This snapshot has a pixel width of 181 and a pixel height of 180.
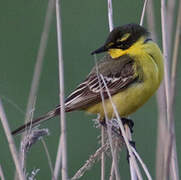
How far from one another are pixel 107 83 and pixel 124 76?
146 mm

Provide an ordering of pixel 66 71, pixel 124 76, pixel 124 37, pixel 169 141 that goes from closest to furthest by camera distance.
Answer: pixel 169 141
pixel 124 76
pixel 124 37
pixel 66 71

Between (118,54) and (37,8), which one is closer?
(118,54)

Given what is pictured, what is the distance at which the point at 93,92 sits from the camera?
4.91m

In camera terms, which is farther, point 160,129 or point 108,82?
point 108,82

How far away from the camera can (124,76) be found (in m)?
4.86

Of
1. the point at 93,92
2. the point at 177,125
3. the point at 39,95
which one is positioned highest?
the point at 93,92

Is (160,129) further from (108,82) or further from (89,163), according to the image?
(108,82)

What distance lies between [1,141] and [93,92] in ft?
6.25

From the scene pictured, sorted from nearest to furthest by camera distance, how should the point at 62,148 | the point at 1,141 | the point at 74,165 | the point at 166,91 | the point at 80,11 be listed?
the point at 62,148
the point at 166,91
the point at 74,165
the point at 1,141
the point at 80,11

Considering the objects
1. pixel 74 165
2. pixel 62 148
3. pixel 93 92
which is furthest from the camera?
pixel 74 165

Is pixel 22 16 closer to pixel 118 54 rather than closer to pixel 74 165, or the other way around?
pixel 74 165

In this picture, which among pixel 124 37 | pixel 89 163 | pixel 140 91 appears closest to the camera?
pixel 89 163

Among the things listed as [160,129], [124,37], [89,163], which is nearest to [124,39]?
[124,37]

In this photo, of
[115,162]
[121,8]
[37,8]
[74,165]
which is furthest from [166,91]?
[37,8]
